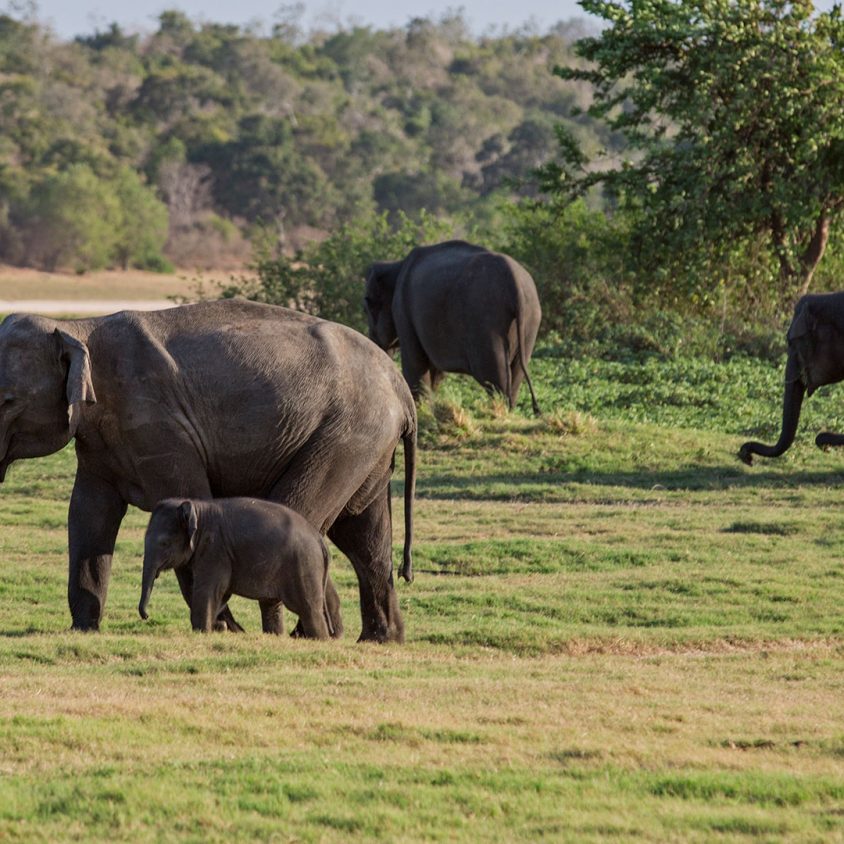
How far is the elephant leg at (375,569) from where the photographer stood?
1014cm

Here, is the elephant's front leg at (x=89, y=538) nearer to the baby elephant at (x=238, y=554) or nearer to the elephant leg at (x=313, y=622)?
Answer: the baby elephant at (x=238, y=554)

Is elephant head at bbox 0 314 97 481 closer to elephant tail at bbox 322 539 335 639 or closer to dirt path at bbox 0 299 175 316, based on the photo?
elephant tail at bbox 322 539 335 639

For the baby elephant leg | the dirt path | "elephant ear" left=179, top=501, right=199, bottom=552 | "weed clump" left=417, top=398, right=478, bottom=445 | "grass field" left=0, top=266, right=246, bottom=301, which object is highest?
"elephant ear" left=179, top=501, right=199, bottom=552

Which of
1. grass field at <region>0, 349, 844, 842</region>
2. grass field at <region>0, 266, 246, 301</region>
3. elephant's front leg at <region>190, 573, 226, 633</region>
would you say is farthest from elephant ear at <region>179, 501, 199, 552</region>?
grass field at <region>0, 266, 246, 301</region>

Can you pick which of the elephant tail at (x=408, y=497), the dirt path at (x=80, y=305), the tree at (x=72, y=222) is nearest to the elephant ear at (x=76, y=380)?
the elephant tail at (x=408, y=497)

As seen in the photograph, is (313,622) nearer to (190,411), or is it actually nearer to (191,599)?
(191,599)

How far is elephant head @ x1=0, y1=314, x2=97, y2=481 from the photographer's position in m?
9.32

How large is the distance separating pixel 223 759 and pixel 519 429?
1187cm

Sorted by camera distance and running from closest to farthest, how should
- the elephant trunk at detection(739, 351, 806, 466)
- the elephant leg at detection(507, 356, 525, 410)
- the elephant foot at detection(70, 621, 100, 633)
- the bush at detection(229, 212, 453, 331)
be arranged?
the elephant foot at detection(70, 621, 100, 633), the elephant trunk at detection(739, 351, 806, 466), the elephant leg at detection(507, 356, 525, 410), the bush at detection(229, 212, 453, 331)

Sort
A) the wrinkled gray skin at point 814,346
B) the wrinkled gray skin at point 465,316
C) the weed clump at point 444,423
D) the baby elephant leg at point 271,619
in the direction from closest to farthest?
the baby elephant leg at point 271,619
the wrinkled gray skin at point 814,346
the weed clump at point 444,423
the wrinkled gray skin at point 465,316

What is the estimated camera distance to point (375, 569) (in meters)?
10.1

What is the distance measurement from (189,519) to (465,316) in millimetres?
10628

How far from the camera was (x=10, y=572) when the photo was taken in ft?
40.0

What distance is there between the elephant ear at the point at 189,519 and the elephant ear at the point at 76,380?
76 centimetres
